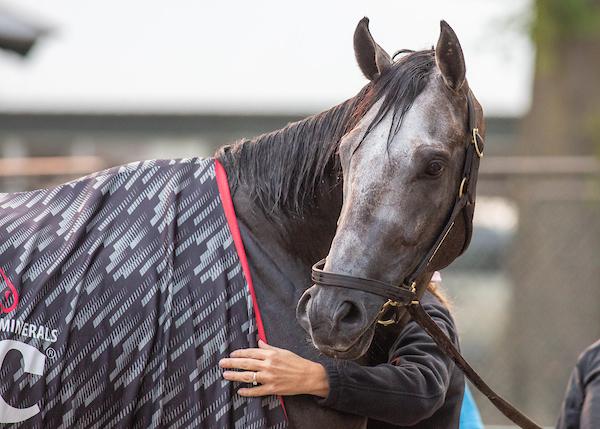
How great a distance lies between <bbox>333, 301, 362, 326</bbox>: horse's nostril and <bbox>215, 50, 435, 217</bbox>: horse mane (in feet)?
1.26

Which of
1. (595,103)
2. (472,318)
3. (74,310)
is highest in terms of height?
(74,310)

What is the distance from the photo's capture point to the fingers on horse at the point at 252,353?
2.23 metres

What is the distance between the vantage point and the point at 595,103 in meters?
6.52

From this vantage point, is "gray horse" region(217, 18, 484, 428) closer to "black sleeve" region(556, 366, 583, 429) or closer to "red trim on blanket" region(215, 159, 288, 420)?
"red trim on blanket" region(215, 159, 288, 420)

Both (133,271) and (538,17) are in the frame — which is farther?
(538,17)

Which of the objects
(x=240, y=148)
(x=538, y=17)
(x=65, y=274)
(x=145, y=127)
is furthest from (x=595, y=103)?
(x=145, y=127)

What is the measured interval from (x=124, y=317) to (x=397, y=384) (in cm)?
67

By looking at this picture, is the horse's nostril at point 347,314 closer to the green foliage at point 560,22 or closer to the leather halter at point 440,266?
the leather halter at point 440,266

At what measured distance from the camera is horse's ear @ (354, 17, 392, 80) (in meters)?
2.35

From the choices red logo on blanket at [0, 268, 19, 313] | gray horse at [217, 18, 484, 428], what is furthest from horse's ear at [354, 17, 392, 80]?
red logo on blanket at [0, 268, 19, 313]

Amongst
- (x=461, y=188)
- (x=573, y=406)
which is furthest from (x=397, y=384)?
(x=573, y=406)

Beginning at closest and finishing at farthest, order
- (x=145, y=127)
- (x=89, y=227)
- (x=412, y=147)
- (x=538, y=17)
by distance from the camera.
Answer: (x=412, y=147) → (x=89, y=227) → (x=538, y=17) → (x=145, y=127)

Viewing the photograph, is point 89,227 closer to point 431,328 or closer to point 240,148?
point 240,148

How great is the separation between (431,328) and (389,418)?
24cm
